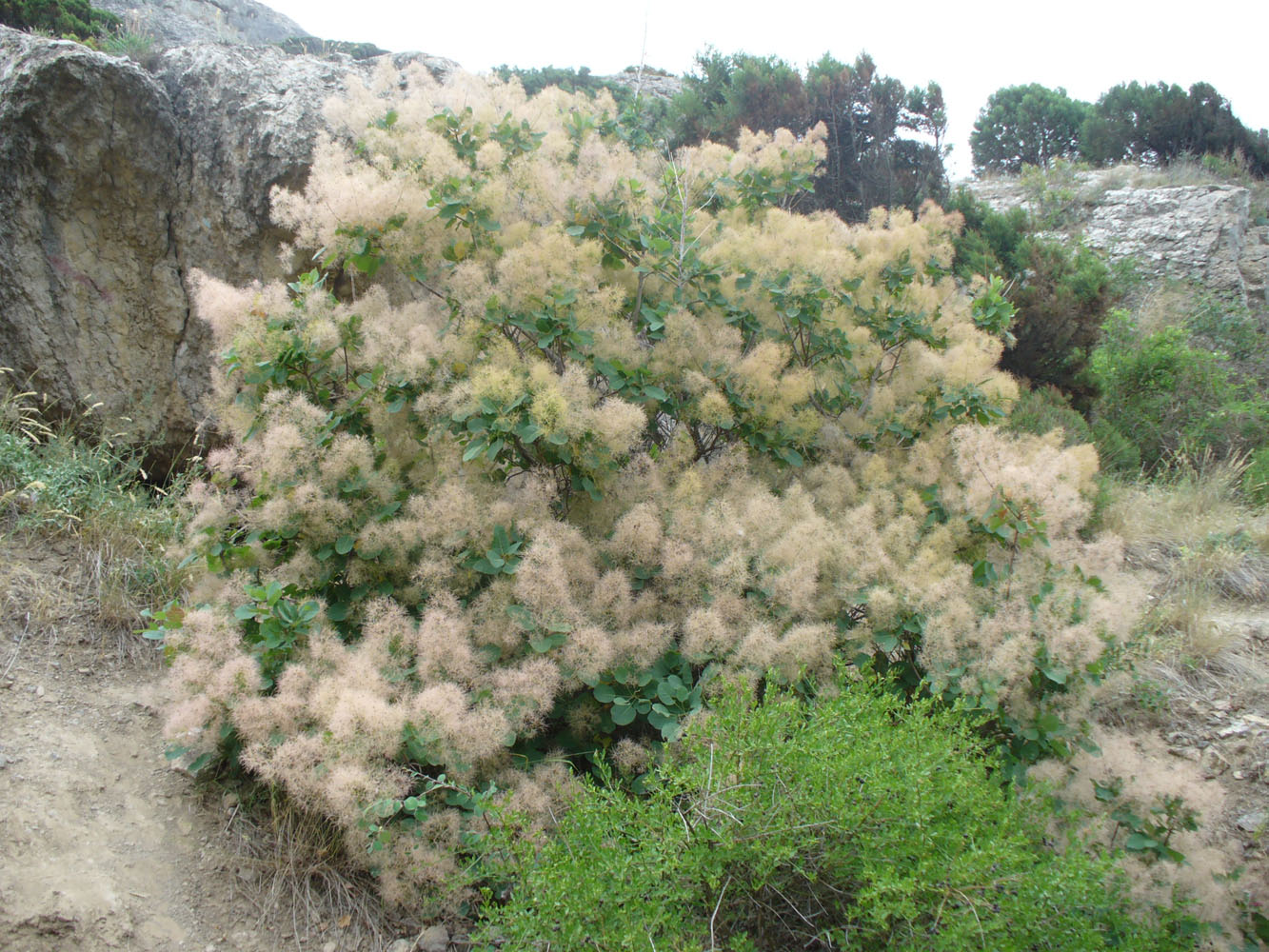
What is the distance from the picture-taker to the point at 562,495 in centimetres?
290

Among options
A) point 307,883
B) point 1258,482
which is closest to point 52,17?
point 307,883

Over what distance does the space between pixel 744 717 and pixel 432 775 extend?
93 centimetres

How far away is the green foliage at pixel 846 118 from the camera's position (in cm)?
790

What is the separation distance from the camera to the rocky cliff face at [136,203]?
13.1 feet

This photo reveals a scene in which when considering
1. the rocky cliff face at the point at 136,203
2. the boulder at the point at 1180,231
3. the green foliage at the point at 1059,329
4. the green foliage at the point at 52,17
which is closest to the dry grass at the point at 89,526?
the rocky cliff face at the point at 136,203

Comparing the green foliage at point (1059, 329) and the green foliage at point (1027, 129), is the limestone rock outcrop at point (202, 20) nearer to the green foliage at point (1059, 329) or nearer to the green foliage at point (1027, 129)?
the green foliage at point (1059, 329)

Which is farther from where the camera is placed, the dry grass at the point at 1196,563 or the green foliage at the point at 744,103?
the green foliage at the point at 744,103

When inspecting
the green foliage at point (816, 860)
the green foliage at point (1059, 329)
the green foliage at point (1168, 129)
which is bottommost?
the green foliage at point (816, 860)

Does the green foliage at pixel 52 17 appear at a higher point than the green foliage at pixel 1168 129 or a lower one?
lower

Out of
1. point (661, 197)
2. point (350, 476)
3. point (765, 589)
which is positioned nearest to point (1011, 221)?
point (661, 197)

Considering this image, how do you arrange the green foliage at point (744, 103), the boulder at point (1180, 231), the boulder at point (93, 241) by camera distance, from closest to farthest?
the boulder at point (93, 241)
the green foliage at point (744, 103)
the boulder at point (1180, 231)

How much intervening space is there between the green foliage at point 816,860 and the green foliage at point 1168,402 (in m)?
4.76

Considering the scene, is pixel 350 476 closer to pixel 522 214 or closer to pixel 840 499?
pixel 522 214

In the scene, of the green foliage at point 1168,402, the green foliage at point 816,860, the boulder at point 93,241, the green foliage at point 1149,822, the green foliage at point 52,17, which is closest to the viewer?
the green foliage at point 816,860
